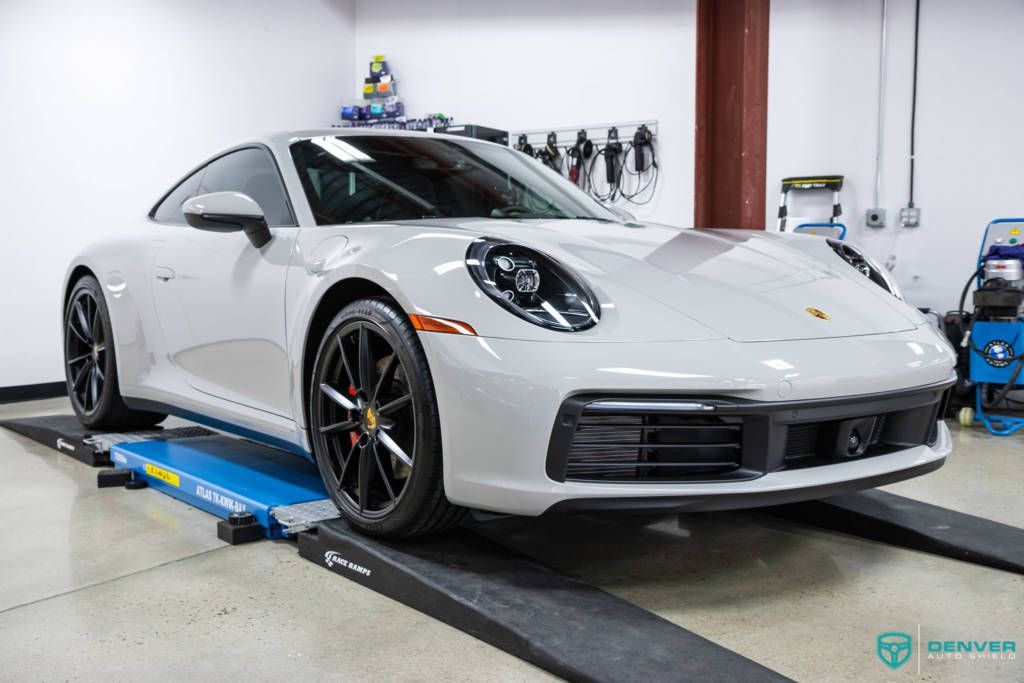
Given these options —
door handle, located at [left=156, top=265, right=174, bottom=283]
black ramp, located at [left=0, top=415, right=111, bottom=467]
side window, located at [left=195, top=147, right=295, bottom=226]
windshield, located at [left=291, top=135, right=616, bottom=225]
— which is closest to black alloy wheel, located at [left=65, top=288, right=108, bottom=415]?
black ramp, located at [left=0, top=415, right=111, bottom=467]

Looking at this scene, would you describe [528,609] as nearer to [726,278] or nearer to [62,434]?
[726,278]

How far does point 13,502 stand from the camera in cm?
324

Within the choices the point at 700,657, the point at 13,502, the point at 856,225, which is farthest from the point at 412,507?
the point at 856,225

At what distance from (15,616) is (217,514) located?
0.79 m

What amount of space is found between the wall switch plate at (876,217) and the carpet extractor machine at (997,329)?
87 cm

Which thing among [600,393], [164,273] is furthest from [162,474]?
[600,393]

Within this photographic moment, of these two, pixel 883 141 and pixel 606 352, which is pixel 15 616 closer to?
pixel 606 352

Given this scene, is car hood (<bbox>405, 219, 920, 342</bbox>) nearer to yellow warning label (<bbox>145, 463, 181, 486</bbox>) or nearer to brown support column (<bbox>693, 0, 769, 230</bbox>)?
yellow warning label (<bbox>145, 463, 181, 486</bbox>)

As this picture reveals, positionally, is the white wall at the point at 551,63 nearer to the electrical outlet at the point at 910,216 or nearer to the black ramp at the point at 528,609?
the electrical outlet at the point at 910,216

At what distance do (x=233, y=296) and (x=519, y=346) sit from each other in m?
1.25

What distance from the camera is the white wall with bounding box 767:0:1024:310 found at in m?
5.84

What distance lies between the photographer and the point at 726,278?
7.69 ft

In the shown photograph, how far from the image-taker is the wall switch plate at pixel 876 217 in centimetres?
616

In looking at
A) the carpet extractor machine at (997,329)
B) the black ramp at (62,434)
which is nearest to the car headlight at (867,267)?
the carpet extractor machine at (997,329)
